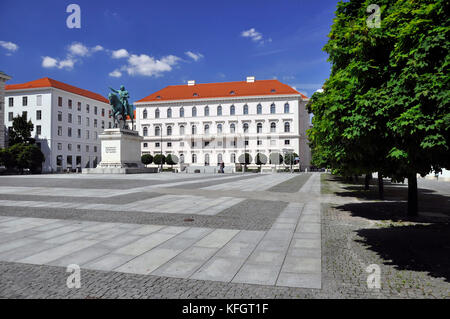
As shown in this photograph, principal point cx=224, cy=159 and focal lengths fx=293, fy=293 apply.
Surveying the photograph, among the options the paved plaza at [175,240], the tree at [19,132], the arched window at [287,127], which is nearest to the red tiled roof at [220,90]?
the arched window at [287,127]

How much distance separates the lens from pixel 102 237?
6.46 meters

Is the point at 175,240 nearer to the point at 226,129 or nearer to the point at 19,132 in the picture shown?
the point at 19,132

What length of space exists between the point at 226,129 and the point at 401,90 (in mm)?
75165

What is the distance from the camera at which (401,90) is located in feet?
14.0

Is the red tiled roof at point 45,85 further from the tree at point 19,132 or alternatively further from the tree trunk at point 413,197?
the tree trunk at point 413,197

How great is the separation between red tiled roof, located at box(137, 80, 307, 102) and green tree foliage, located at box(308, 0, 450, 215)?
73.5 m

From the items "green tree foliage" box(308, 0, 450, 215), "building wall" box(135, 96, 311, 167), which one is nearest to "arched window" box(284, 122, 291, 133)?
"building wall" box(135, 96, 311, 167)

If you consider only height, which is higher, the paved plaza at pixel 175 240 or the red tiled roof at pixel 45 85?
the red tiled roof at pixel 45 85

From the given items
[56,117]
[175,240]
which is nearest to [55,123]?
[56,117]

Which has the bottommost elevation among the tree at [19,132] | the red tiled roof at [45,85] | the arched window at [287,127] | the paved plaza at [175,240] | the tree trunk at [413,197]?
the paved plaza at [175,240]

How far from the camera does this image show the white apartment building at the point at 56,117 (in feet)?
205

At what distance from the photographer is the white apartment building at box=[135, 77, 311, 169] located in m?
76.0

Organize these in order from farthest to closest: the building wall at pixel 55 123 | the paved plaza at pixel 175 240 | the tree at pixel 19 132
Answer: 1. the building wall at pixel 55 123
2. the tree at pixel 19 132
3. the paved plaza at pixel 175 240
